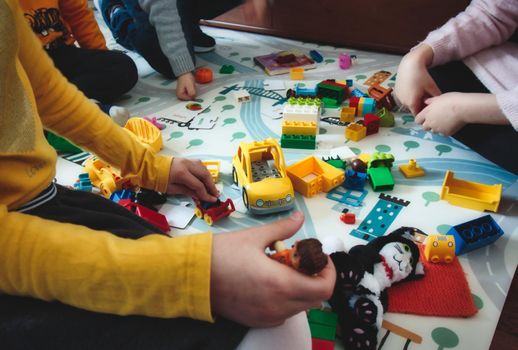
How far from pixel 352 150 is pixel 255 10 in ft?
3.24

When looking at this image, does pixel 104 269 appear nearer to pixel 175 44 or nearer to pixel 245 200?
pixel 245 200

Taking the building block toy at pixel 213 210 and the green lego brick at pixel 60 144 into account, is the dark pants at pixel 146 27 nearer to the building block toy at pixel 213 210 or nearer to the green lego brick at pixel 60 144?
the green lego brick at pixel 60 144

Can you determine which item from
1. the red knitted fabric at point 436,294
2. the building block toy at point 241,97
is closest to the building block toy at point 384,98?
the building block toy at point 241,97

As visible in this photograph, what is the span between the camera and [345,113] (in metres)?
1.06

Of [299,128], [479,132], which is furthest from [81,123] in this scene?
[479,132]

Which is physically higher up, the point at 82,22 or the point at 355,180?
the point at 82,22

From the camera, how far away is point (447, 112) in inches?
32.9

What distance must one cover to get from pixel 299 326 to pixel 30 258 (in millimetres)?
261

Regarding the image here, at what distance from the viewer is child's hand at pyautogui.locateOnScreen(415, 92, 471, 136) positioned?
81cm

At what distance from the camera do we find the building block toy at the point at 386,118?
103 centimetres

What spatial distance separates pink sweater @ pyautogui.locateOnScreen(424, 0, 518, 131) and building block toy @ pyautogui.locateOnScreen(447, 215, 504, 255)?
0.32 meters

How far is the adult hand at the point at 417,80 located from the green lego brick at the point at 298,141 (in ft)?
0.77

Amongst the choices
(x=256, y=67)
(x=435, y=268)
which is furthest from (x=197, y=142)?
(x=435, y=268)

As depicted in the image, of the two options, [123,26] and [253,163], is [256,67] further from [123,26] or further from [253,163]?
[253,163]
